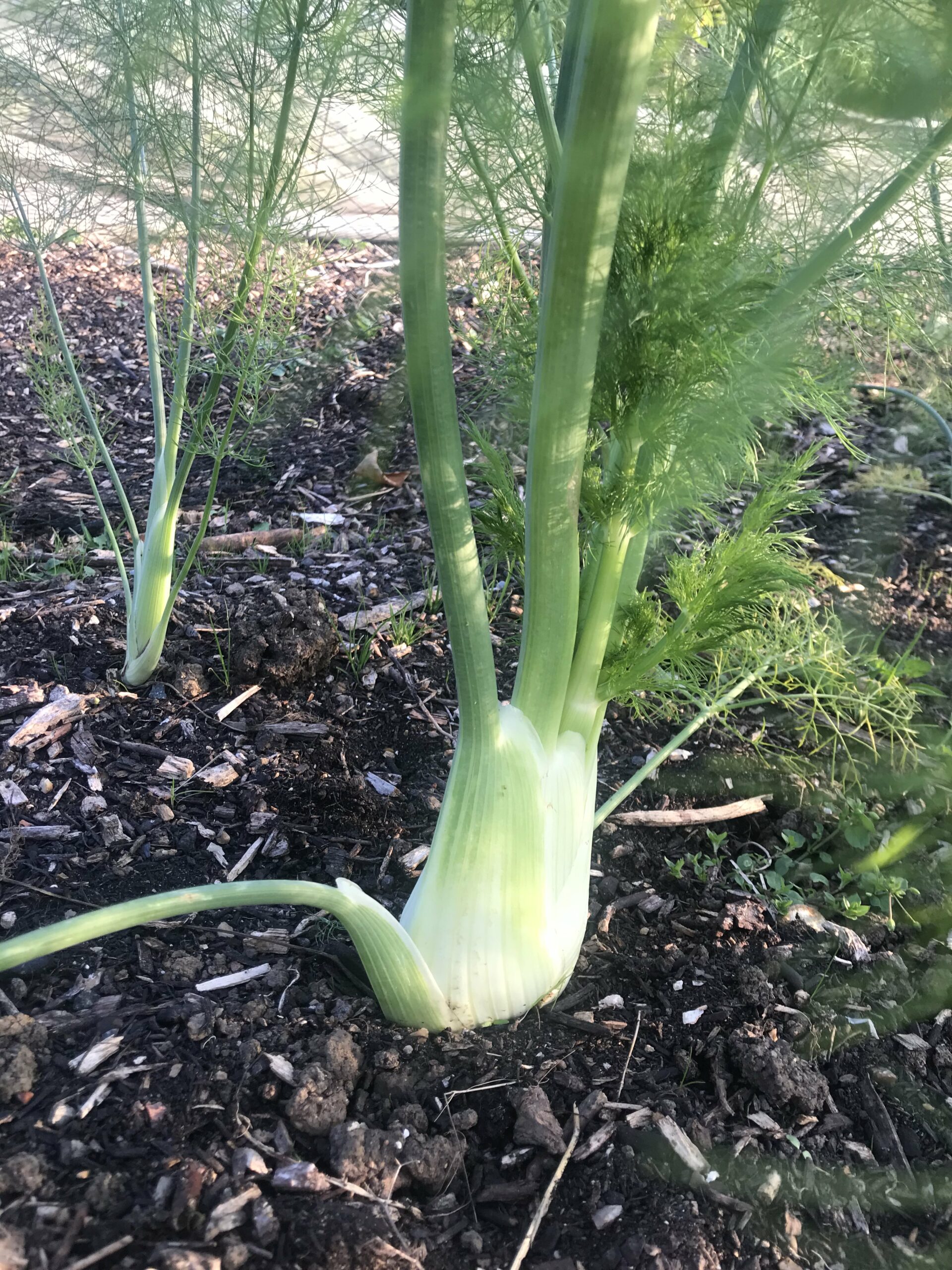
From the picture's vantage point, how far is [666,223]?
1354 mm

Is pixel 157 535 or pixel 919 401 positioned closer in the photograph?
pixel 157 535

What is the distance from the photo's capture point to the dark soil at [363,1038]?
46.3 inches

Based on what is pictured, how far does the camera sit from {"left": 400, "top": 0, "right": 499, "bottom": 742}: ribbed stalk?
1051 mm

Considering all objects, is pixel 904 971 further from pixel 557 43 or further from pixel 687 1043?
pixel 557 43

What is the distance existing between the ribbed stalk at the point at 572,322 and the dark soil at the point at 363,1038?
532mm

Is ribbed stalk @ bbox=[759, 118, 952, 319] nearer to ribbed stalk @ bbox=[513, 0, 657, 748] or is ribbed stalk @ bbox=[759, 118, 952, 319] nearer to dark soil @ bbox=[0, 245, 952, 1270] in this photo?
ribbed stalk @ bbox=[513, 0, 657, 748]

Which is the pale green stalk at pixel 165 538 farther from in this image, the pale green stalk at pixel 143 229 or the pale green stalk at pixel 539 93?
the pale green stalk at pixel 539 93

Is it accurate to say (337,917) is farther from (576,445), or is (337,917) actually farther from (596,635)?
(576,445)

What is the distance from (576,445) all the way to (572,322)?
0.17 meters

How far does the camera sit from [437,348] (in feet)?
3.96

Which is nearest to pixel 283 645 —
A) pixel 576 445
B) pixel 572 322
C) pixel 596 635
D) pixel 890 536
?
pixel 596 635

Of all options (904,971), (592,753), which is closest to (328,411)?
(592,753)

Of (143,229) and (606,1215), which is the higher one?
(143,229)

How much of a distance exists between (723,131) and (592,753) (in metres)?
0.99
